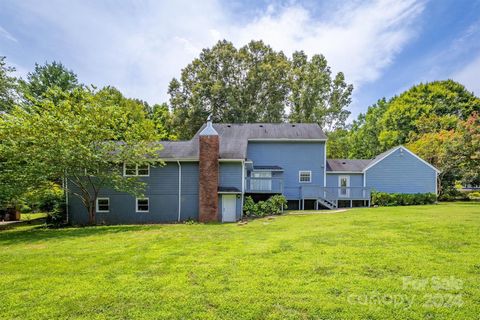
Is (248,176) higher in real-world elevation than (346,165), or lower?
lower

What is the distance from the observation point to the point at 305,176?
21.3 metres

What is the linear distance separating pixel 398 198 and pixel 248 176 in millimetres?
12045

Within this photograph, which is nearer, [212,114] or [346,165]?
[346,165]

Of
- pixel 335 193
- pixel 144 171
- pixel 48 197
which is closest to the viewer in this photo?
pixel 48 197

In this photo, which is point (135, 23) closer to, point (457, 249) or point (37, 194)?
point (37, 194)

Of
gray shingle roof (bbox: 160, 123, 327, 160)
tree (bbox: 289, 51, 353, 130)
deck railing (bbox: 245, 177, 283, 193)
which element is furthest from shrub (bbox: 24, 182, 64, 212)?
tree (bbox: 289, 51, 353, 130)

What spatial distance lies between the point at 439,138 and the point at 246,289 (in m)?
28.2

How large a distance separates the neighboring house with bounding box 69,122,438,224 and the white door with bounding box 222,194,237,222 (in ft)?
0.21

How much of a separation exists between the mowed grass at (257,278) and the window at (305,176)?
12.2 meters

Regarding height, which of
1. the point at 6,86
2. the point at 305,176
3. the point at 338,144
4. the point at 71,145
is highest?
the point at 6,86

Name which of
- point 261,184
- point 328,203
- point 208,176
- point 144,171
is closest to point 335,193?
point 328,203

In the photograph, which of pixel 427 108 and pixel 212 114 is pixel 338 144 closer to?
pixel 427 108

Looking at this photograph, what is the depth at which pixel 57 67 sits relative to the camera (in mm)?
29719

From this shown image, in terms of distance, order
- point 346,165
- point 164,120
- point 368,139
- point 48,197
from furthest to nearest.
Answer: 1. point 368,139
2. point 164,120
3. point 346,165
4. point 48,197
